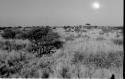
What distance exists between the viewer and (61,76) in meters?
3.53

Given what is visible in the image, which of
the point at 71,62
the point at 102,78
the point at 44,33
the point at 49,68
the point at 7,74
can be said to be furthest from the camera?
the point at 44,33

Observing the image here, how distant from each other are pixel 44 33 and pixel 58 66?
3.99 metres

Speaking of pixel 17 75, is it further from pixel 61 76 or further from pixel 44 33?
pixel 44 33

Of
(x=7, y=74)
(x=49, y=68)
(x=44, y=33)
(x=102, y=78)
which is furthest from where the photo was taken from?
(x=44, y=33)

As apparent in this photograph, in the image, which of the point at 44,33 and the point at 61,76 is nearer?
the point at 61,76

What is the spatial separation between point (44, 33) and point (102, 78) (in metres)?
5.20

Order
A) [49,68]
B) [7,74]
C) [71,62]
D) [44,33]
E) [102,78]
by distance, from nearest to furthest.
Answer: [102,78] → [7,74] → [49,68] → [71,62] → [44,33]

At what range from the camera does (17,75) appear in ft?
11.8

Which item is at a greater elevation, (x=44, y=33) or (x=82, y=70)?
(x=44, y=33)

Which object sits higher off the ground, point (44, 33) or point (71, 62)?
point (44, 33)

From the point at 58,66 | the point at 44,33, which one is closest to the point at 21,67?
the point at 58,66

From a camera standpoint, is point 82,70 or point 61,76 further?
point 82,70

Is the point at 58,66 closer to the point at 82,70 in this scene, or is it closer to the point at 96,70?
the point at 82,70

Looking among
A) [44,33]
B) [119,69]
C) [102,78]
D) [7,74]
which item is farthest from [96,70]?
[44,33]
